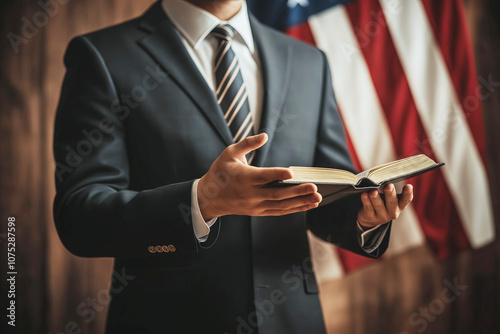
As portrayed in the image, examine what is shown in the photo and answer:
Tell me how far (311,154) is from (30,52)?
104 cm

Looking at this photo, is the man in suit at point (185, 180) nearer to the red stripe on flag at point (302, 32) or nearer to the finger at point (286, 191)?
the finger at point (286, 191)

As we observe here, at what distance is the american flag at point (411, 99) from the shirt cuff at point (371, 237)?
2.50 feet

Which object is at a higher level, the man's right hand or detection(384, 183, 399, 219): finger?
the man's right hand

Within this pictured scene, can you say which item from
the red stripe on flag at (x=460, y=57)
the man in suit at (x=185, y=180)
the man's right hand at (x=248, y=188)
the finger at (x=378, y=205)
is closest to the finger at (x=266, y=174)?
the man's right hand at (x=248, y=188)

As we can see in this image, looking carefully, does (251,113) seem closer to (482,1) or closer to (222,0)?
(222,0)

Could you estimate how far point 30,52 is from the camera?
1.53m

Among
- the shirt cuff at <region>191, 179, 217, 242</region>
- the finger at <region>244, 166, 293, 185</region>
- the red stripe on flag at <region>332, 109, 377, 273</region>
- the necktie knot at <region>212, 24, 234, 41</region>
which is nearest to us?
→ the finger at <region>244, 166, 293, 185</region>

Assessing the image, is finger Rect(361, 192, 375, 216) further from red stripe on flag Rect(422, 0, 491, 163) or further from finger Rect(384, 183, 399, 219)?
red stripe on flag Rect(422, 0, 491, 163)

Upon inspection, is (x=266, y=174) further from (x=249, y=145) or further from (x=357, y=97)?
(x=357, y=97)

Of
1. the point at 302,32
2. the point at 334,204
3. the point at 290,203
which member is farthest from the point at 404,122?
the point at 290,203

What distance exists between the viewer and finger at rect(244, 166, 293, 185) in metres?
0.70

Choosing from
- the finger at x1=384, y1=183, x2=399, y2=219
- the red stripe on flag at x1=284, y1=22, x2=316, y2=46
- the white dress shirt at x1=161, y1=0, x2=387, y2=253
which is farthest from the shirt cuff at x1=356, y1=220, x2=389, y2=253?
the red stripe on flag at x1=284, y1=22, x2=316, y2=46

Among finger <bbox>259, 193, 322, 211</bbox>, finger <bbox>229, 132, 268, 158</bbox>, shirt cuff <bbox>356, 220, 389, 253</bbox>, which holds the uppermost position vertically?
Result: finger <bbox>229, 132, 268, 158</bbox>

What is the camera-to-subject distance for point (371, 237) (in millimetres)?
1049
